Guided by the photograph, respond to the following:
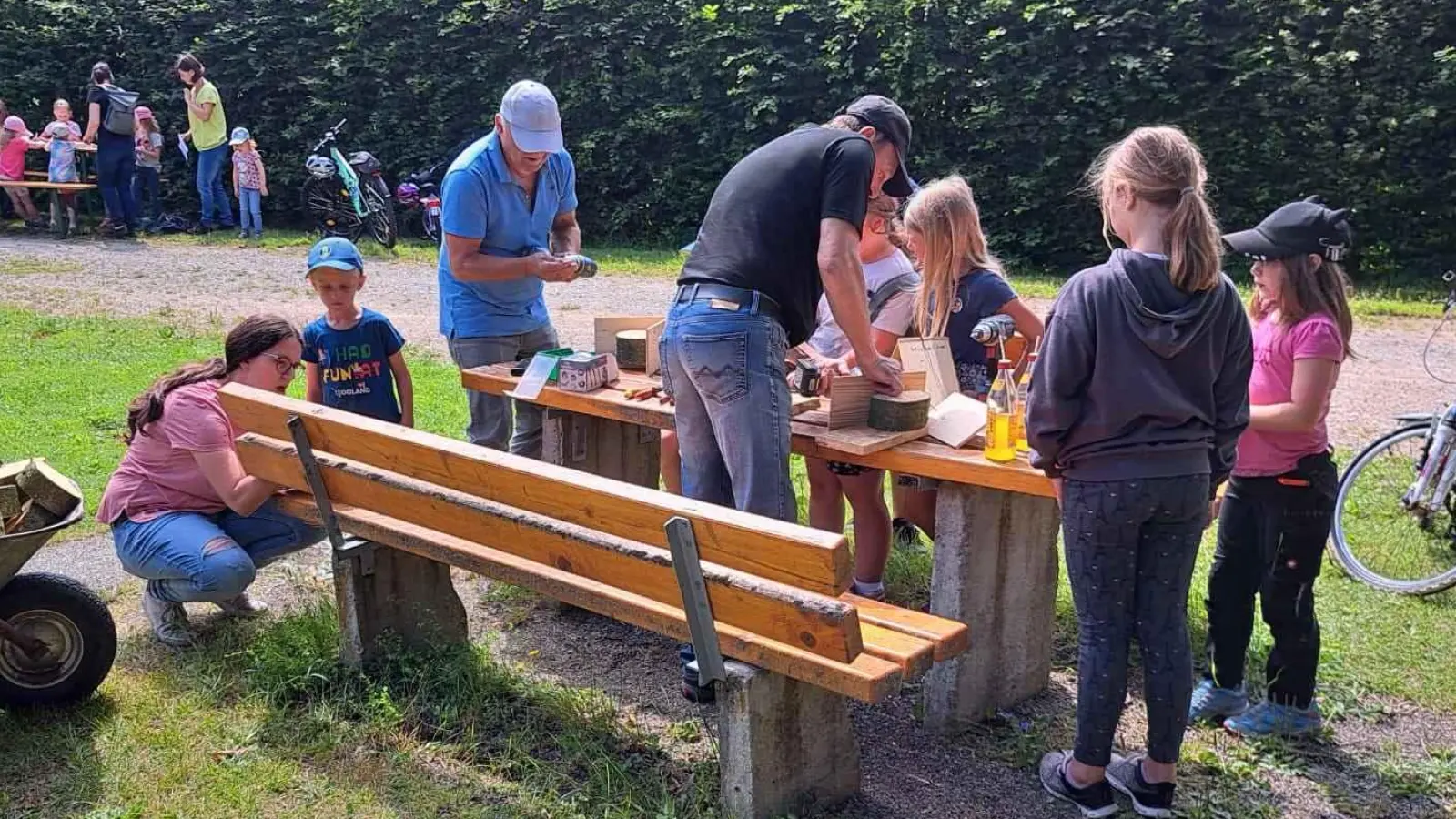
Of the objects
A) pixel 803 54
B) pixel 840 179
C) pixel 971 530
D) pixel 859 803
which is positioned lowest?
pixel 859 803

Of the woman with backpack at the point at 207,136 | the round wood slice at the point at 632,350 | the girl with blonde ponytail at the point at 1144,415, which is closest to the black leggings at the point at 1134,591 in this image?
the girl with blonde ponytail at the point at 1144,415

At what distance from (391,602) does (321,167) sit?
11.0 m

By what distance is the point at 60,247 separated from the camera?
14.0 meters

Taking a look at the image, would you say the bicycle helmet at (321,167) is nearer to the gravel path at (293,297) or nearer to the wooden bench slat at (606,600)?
the gravel path at (293,297)

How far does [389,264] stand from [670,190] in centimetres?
331

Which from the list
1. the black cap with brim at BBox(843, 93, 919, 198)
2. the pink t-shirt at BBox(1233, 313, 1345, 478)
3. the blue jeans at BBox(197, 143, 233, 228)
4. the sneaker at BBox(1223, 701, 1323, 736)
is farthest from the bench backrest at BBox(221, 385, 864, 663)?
the blue jeans at BBox(197, 143, 233, 228)

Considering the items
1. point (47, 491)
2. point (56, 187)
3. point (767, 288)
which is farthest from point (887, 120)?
point (56, 187)

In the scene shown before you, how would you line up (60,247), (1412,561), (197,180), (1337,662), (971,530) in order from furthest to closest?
(197,180), (60,247), (1412,561), (1337,662), (971,530)

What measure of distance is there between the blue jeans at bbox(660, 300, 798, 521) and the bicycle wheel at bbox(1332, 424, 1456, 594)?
7.92 ft

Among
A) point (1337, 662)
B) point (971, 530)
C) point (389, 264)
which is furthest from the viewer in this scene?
point (389, 264)

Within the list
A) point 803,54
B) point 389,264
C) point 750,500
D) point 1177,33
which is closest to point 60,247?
point 389,264

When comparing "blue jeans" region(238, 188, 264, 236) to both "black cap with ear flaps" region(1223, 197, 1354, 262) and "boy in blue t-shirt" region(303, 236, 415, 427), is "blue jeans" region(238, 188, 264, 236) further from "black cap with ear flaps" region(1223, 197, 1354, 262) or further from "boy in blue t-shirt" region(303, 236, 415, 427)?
"black cap with ear flaps" region(1223, 197, 1354, 262)

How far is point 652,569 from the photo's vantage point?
3014 mm

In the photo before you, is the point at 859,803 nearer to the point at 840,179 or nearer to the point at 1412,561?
the point at 840,179
